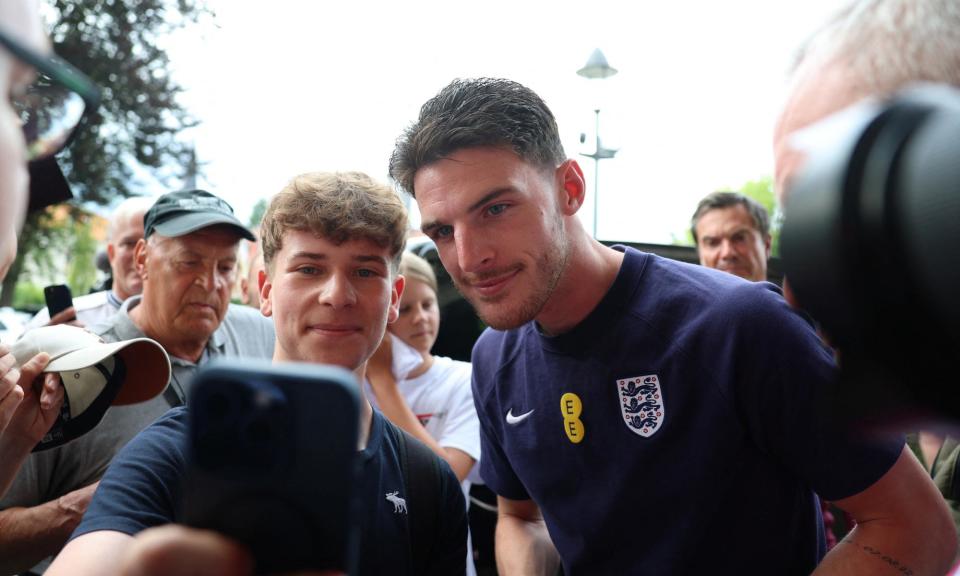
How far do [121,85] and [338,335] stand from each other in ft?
42.0

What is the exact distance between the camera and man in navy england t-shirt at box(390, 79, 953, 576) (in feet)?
5.91

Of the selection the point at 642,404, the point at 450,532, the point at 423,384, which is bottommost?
the point at 423,384

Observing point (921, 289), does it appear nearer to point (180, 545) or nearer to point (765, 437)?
point (180, 545)

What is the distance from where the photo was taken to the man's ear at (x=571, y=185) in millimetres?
2430

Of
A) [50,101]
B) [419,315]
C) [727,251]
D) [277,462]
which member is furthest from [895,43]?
[727,251]

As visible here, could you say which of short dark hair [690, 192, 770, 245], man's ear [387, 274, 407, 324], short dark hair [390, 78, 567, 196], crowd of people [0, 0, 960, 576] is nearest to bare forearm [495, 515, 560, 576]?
crowd of people [0, 0, 960, 576]

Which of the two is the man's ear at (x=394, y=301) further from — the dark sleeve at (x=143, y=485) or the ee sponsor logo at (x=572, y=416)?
the dark sleeve at (x=143, y=485)

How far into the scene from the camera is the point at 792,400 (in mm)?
1789

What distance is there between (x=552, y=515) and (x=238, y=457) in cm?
162

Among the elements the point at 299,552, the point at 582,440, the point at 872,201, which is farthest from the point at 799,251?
the point at 582,440

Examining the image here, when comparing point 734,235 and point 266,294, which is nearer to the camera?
point 266,294

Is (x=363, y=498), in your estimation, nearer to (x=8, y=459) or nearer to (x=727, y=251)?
(x=8, y=459)

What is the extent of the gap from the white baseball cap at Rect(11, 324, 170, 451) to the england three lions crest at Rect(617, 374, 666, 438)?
1526 millimetres

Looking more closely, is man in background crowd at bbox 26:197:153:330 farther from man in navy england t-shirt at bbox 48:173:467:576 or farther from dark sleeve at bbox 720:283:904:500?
dark sleeve at bbox 720:283:904:500
